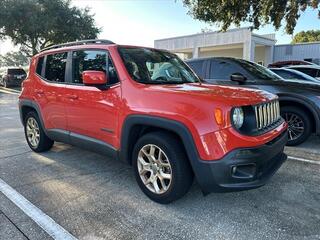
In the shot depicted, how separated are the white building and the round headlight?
24.6m

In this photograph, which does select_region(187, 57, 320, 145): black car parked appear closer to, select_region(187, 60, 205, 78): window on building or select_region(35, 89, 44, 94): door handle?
select_region(187, 60, 205, 78): window on building

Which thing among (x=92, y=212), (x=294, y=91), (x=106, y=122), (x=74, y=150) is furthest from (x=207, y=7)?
(x=92, y=212)

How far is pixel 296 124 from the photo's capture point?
19.5 ft

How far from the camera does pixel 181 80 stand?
4355mm

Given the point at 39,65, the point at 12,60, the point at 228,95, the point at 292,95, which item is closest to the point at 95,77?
the point at 228,95

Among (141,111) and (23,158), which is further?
(23,158)

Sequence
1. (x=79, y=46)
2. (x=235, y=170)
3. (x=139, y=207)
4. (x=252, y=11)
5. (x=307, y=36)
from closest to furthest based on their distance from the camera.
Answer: (x=235, y=170)
(x=139, y=207)
(x=79, y=46)
(x=252, y=11)
(x=307, y=36)

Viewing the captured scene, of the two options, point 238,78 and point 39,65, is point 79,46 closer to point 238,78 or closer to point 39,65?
point 39,65

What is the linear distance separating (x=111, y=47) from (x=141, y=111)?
1.09 m

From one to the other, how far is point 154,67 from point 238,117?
61.6 inches

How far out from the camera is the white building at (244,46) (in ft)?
88.9

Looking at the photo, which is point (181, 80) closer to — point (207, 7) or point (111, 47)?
point (111, 47)

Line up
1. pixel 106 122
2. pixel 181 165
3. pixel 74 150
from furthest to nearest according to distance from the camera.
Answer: pixel 74 150 → pixel 106 122 → pixel 181 165

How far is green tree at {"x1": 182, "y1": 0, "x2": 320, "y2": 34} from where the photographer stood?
13.5 metres
